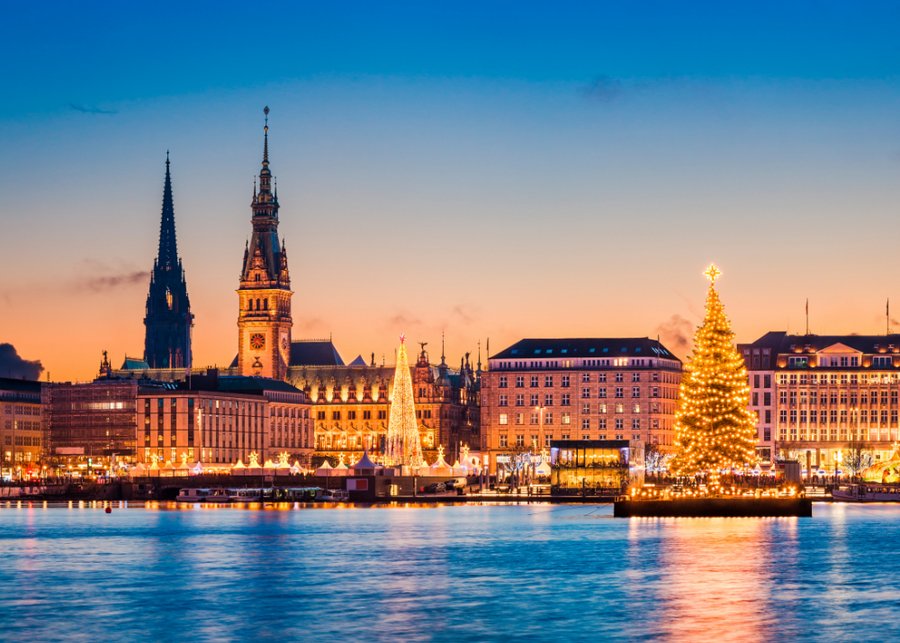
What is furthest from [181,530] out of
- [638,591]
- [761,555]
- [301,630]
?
[301,630]

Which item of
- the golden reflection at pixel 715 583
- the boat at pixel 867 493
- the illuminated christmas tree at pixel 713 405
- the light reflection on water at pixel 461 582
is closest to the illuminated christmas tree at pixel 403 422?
the boat at pixel 867 493

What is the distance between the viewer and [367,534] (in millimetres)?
109938

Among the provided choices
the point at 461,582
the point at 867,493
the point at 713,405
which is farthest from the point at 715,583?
the point at 867,493

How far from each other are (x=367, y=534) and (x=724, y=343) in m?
23.8

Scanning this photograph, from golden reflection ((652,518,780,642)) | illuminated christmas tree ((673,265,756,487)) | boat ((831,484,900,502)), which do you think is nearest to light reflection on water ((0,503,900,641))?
golden reflection ((652,518,780,642))

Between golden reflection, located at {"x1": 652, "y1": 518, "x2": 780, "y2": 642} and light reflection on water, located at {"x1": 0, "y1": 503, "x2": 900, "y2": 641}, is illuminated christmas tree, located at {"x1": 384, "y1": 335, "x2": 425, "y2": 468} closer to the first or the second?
light reflection on water, located at {"x1": 0, "y1": 503, "x2": 900, "y2": 641}

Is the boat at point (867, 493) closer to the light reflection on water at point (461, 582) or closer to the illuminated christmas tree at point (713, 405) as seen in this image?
the light reflection on water at point (461, 582)

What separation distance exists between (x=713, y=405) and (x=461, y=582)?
40413 mm

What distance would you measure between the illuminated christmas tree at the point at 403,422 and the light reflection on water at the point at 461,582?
56600mm

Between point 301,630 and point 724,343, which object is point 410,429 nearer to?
point 724,343

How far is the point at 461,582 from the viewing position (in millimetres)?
71500

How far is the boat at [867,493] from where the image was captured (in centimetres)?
17366

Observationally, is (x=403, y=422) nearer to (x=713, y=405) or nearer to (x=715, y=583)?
(x=713, y=405)

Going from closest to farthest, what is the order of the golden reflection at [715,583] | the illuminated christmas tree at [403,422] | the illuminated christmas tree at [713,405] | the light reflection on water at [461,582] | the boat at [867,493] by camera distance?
1. the golden reflection at [715,583]
2. the light reflection on water at [461,582]
3. the illuminated christmas tree at [713,405]
4. the boat at [867,493]
5. the illuminated christmas tree at [403,422]
